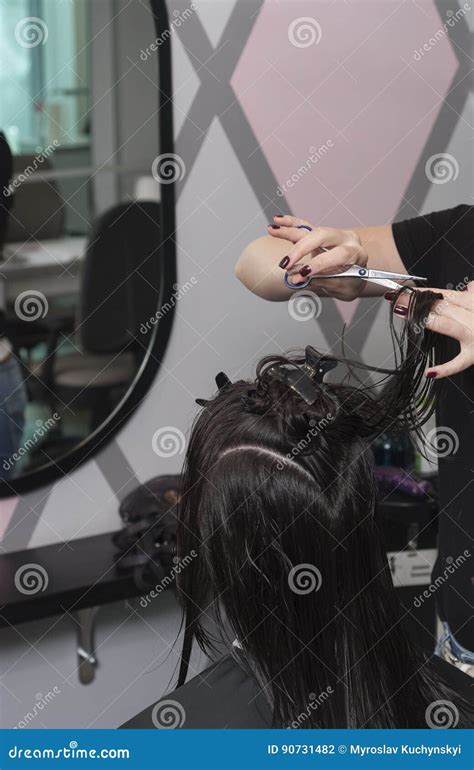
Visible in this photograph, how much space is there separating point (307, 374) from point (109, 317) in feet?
3.10

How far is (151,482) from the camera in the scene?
6.54 feet

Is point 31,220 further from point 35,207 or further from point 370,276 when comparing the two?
point 370,276

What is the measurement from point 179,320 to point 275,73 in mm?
601

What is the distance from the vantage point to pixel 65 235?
6.04 ft

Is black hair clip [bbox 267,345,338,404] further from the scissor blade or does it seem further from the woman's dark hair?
the scissor blade

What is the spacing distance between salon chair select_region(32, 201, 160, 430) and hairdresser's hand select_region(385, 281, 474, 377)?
37.9 inches

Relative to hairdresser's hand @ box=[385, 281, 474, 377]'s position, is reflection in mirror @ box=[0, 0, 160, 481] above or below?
above

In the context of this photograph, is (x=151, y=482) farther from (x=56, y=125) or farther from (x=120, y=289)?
(x=56, y=125)

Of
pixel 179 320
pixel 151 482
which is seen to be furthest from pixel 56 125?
pixel 151 482

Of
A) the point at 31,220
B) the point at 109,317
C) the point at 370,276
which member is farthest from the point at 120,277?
the point at 370,276

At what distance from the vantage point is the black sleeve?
1437 millimetres

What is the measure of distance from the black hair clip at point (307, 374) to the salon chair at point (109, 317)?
2.92ft

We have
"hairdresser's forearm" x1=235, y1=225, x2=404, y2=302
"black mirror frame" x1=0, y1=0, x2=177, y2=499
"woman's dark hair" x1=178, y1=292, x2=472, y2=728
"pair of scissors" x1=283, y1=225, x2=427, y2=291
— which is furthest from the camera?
"black mirror frame" x1=0, y1=0, x2=177, y2=499

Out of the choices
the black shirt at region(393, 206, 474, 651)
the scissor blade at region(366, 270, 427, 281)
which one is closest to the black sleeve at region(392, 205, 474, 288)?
the black shirt at region(393, 206, 474, 651)
